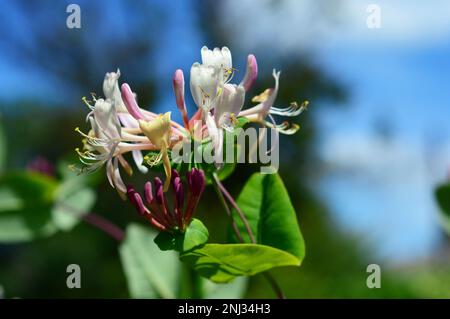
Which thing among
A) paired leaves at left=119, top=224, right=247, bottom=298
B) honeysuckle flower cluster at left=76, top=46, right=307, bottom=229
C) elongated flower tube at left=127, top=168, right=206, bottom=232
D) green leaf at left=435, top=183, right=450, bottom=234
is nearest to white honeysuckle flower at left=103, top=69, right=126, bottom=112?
honeysuckle flower cluster at left=76, top=46, right=307, bottom=229

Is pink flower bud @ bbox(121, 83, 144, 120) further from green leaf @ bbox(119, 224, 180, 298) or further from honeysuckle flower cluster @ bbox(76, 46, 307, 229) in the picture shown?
green leaf @ bbox(119, 224, 180, 298)

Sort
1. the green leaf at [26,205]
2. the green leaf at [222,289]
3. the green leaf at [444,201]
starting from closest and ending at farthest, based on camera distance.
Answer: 1. the green leaf at [222,289]
2. the green leaf at [444,201]
3. the green leaf at [26,205]

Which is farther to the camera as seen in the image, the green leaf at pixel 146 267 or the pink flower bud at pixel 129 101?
the green leaf at pixel 146 267

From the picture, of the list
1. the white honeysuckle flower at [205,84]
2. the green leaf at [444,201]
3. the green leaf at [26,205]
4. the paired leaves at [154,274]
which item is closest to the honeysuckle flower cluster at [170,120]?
the white honeysuckle flower at [205,84]

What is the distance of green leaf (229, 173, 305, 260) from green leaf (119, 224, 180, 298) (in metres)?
0.20

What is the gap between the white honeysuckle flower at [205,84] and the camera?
54 centimetres

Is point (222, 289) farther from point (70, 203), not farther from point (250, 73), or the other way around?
point (70, 203)

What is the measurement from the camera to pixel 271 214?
2.10 feet

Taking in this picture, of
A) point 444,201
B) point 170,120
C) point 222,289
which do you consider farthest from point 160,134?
point 444,201

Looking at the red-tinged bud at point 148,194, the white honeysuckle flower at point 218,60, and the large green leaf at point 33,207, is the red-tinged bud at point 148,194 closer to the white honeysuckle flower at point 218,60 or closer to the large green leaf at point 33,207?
the white honeysuckle flower at point 218,60

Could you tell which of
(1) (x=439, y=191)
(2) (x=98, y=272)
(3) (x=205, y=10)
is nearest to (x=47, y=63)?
(3) (x=205, y=10)

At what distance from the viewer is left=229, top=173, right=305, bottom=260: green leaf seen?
618 mm

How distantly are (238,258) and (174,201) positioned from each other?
9cm

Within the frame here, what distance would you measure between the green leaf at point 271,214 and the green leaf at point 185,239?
125 millimetres
